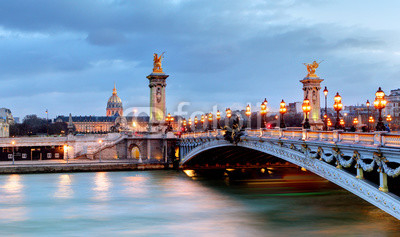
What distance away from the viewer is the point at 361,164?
18469mm

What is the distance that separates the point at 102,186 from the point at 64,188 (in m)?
3.05

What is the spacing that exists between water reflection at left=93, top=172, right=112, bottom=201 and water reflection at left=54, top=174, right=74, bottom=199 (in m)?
1.94

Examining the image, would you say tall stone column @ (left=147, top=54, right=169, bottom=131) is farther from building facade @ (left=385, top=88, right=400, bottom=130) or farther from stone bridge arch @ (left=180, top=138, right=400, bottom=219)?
building facade @ (left=385, top=88, right=400, bottom=130)

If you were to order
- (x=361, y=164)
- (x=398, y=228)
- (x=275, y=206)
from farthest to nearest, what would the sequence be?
1. (x=275, y=206)
2. (x=398, y=228)
3. (x=361, y=164)

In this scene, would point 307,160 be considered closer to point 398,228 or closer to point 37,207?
point 398,228

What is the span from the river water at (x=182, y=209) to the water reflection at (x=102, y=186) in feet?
0.24

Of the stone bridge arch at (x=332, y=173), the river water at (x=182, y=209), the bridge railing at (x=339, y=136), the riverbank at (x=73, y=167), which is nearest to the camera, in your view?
the bridge railing at (x=339, y=136)

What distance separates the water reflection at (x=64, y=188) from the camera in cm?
3753

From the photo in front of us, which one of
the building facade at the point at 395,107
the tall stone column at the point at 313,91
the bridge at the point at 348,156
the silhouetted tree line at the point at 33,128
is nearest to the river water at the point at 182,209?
the bridge at the point at 348,156

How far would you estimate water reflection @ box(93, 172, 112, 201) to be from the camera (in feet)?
121

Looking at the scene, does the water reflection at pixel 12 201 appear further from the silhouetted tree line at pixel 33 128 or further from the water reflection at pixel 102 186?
the silhouetted tree line at pixel 33 128

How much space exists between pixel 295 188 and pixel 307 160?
55.1 ft

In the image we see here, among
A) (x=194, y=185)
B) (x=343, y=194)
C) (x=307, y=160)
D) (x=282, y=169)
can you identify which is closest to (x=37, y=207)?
(x=194, y=185)

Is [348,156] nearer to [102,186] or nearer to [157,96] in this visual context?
[102,186]
